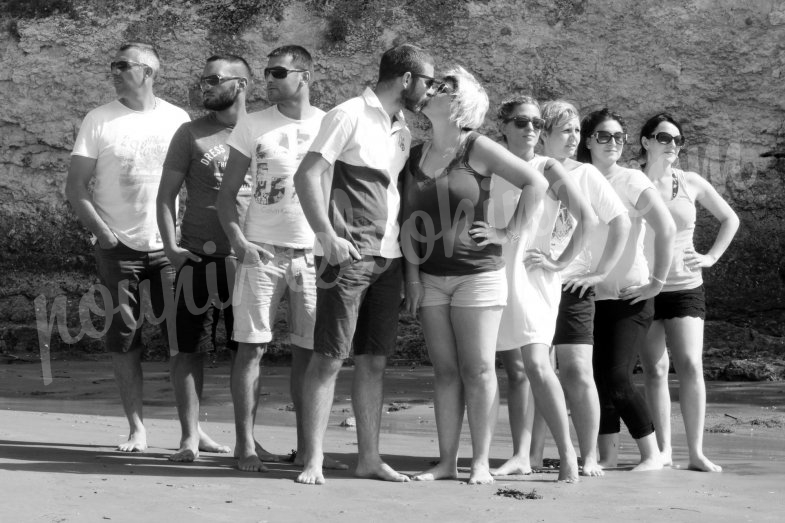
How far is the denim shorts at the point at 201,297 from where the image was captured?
5707 millimetres

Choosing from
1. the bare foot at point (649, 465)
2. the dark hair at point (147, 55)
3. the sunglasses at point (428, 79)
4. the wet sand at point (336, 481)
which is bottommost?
the wet sand at point (336, 481)

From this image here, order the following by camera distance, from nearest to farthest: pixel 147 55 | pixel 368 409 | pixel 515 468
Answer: pixel 368 409 → pixel 515 468 → pixel 147 55

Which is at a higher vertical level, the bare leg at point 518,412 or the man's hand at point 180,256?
the man's hand at point 180,256

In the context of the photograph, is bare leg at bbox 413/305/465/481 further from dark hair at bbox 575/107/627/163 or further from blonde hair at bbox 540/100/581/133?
dark hair at bbox 575/107/627/163

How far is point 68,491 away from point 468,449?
7.67 ft

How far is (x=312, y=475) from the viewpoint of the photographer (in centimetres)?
491

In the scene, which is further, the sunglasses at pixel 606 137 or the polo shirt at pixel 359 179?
the sunglasses at pixel 606 137

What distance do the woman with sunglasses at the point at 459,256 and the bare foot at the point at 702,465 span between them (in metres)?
1.13

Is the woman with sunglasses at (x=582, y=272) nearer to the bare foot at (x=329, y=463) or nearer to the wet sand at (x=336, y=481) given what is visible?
the wet sand at (x=336, y=481)

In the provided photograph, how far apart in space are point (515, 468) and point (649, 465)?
67 cm

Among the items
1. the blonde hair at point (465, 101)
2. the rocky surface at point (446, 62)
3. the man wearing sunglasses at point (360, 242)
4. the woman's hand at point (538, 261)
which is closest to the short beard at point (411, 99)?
the man wearing sunglasses at point (360, 242)

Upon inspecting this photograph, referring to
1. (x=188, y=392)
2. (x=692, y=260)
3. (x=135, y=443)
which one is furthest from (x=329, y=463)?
(x=692, y=260)

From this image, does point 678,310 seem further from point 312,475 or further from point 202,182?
point 202,182

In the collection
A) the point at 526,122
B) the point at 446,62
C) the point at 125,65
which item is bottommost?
the point at 526,122
